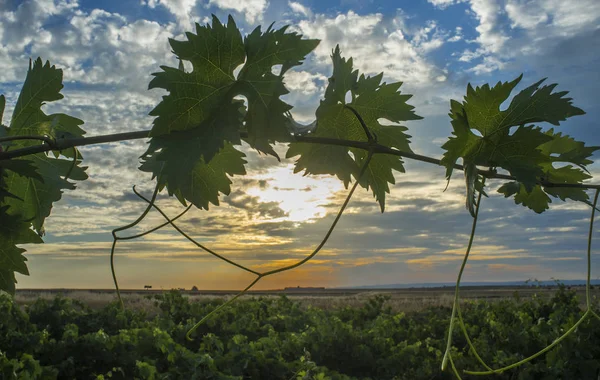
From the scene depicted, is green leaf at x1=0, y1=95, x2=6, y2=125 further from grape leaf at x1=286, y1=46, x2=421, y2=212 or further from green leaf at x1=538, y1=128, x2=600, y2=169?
green leaf at x1=538, y1=128, x2=600, y2=169

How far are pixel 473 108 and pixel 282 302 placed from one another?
25.0ft

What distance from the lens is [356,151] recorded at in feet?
3.81

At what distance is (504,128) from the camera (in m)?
0.98

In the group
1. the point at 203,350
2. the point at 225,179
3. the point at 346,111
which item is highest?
the point at 346,111

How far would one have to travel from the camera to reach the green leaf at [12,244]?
1.22 m

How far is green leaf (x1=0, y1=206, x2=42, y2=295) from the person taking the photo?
4.00ft

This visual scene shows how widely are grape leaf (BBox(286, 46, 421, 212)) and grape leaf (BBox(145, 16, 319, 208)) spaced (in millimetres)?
164

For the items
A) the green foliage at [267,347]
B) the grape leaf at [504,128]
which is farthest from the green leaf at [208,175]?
the green foliage at [267,347]

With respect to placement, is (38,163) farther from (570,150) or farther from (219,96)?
(570,150)

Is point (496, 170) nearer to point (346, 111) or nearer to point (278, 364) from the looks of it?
point (346, 111)

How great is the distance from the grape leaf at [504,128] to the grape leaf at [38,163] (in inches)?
34.3

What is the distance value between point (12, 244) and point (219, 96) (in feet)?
2.27

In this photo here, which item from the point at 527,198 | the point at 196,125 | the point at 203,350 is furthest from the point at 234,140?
the point at 203,350

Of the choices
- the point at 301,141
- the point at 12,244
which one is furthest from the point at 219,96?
the point at 12,244
